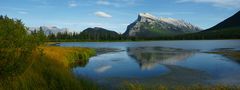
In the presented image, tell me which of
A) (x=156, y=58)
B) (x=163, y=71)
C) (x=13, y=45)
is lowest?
(x=156, y=58)

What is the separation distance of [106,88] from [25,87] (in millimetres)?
11066

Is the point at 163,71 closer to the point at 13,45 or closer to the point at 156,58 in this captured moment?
the point at 156,58

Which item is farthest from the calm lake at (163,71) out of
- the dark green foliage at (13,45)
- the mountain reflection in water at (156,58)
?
the dark green foliage at (13,45)

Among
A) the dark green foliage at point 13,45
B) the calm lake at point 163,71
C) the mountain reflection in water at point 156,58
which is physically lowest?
the mountain reflection in water at point 156,58

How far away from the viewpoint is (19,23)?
1467cm

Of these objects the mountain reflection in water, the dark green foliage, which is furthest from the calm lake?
the dark green foliage

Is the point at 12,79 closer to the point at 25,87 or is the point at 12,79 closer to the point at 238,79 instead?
the point at 25,87

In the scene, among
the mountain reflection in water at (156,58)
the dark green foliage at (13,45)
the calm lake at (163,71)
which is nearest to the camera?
the dark green foliage at (13,45)

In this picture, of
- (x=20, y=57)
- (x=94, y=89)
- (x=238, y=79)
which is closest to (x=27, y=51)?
(x=20, y=57)

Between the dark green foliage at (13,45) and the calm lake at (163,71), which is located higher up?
the dark green foliage at (13,45)

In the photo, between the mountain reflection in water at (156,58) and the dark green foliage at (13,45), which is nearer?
the dark green foliage at (13,45)

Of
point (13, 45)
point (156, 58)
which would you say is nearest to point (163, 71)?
point (156, 58)

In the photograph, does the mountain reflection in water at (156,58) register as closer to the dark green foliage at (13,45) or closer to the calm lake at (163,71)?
the calm lake at (163,71)

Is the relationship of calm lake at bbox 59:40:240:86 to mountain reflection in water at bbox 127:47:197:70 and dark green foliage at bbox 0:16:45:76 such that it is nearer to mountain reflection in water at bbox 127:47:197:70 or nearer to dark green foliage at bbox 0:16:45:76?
mountain reflection in water at bbox 127:47:197:70
